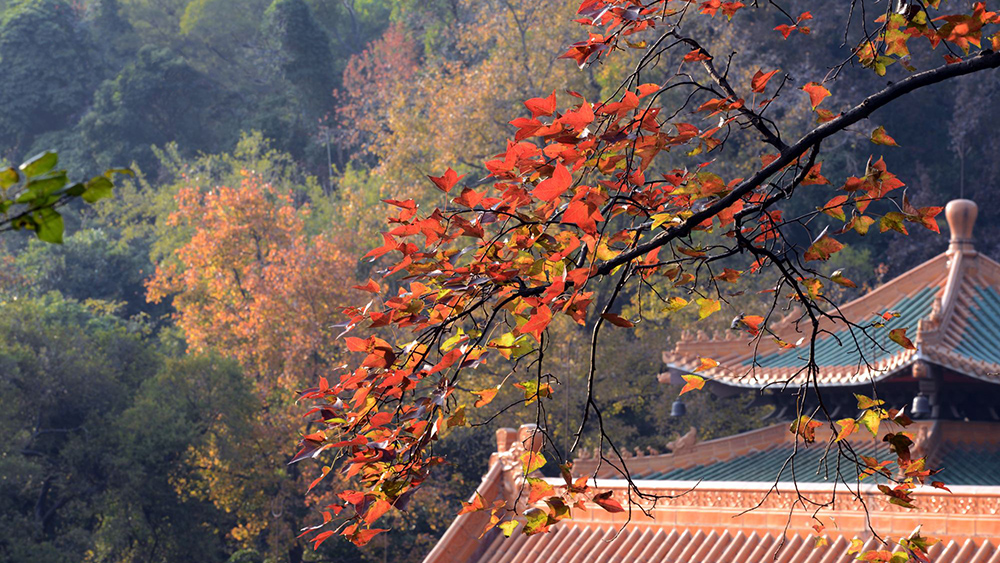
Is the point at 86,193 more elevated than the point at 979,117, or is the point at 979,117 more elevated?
the point at 86,193

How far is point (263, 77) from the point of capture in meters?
31.4

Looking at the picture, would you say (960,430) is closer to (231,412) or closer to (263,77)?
(231,412)

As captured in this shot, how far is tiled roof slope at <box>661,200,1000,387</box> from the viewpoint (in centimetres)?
723

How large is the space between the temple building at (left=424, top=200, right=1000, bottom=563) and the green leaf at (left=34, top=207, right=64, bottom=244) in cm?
364

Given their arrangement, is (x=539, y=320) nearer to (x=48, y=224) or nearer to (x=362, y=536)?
(x=362, y=536)

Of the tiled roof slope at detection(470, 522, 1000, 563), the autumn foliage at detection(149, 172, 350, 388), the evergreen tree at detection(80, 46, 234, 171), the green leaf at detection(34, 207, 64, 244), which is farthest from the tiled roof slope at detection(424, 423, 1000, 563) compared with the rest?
the evergreen tree at detection(80, 46, 234, 171)

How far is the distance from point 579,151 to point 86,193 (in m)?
1.12

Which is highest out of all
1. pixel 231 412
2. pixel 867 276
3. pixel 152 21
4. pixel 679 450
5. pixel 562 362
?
pixel 152 21

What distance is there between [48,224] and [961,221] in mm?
8010

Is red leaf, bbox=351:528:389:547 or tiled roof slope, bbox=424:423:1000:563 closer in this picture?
red leaf, bbox=351:528:389:547

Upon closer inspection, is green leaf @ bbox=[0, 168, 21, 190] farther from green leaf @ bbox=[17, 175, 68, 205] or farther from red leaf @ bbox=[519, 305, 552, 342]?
red leaf @ bbox=[519, 305, 552, 342]

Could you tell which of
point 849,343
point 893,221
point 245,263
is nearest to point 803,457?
point 849,343

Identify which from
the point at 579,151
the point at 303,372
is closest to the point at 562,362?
the point at 303,372

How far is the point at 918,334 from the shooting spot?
23.0 ft
